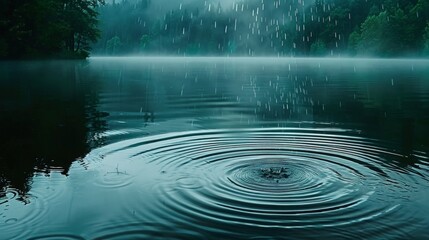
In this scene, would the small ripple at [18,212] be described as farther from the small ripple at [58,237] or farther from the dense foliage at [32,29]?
the dense foliage at [32,29]

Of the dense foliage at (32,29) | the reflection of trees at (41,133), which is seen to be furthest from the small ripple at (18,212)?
the dense foliage at (32,29)

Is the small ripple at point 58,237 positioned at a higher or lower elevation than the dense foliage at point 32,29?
lower

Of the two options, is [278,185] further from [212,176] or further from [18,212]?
[18,212]

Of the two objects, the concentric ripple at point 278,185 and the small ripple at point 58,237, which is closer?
the small ripple at point 58,237

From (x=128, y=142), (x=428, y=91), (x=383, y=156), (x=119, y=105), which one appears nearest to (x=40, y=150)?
(x=128, y=142)

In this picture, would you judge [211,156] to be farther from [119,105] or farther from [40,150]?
[119,105]

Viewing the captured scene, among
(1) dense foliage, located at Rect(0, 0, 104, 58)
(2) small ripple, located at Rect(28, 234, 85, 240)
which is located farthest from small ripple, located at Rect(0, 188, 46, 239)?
(1) dense foliage, located at Rect(0, 0, 104, 58)

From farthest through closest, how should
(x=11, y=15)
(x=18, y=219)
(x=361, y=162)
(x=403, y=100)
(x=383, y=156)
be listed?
(x=11, y=15) → (x=403, y=100) → (x=383, y=156) → (x=361, y=162) → (x=18, y=219)

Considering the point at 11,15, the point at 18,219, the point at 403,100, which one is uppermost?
the point at 11,15

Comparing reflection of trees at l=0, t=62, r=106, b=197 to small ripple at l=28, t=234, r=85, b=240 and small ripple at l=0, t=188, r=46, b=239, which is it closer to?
small ripple at l=0, t=188, r=46, b=239
